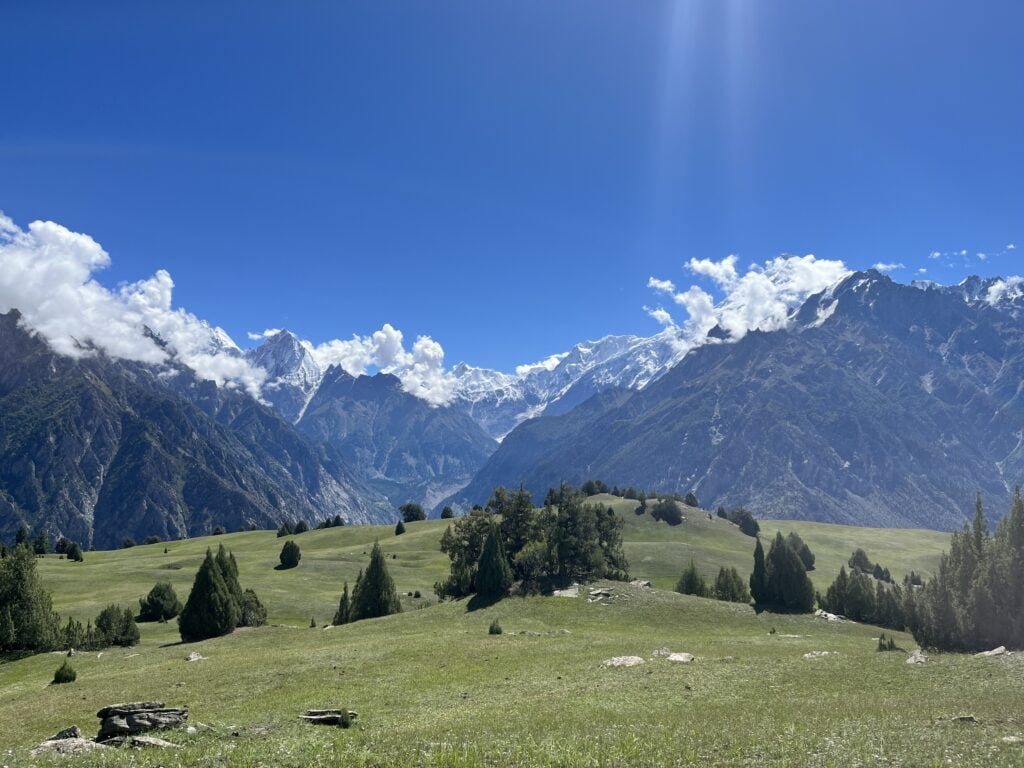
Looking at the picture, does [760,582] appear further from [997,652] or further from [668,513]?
[668,513]

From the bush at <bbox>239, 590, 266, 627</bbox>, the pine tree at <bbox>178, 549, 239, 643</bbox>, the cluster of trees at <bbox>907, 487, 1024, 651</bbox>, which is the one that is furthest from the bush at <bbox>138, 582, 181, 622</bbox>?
the cluster of trees at <bbox>907, 487, 1024, 651</bbox>

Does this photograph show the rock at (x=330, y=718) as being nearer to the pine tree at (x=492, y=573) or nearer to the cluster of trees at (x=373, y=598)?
the cluster of trees at (x=373, y=598)

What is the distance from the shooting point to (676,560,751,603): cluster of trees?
94.0 m

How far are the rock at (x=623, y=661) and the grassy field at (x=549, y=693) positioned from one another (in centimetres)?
149

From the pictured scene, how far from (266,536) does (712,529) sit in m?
124

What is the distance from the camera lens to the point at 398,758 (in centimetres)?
2138

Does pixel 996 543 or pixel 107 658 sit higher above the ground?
pixel 996 543

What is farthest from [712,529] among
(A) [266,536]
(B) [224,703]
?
(B) [224,703]

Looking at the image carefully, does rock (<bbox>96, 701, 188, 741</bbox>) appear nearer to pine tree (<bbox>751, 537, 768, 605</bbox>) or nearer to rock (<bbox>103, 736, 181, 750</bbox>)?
rock (<bbox>103, 736, 181, 750</bbox>)

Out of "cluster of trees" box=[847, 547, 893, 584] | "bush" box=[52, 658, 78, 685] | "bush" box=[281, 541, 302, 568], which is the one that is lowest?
"cluster of trees" box=[847, 547, 893, 584]

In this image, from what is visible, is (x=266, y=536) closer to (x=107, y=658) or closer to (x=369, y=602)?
(x=369, y=602)

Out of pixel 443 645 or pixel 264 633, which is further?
pixel 264 633

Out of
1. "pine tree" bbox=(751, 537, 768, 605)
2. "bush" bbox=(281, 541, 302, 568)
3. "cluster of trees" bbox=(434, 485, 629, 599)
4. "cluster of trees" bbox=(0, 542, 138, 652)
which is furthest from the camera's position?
"bush" bbox=(281, 541, 302, 568)

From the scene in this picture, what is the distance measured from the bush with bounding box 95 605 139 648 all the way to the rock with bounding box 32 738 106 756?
44.4 meters
